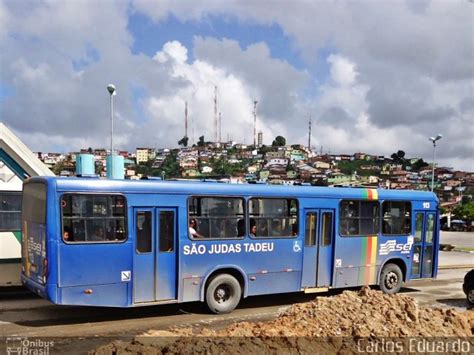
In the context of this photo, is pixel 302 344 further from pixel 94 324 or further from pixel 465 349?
pixel 94 324

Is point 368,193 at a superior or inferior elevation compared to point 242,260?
superior

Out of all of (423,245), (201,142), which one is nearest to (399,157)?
(201,142)

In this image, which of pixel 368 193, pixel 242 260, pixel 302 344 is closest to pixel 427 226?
pixel 368 193

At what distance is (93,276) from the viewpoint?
916 centimetres

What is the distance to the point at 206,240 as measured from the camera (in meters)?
10.4

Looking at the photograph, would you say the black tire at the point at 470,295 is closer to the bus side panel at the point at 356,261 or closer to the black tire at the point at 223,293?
the bus side panel at the point at 356,261

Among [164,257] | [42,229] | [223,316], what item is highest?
[42,229]

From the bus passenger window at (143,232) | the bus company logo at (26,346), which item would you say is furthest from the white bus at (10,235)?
the bus passenger window at (143,232)

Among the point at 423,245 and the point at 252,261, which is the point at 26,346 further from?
the point at 423,245

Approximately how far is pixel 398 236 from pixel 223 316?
581 centimetres

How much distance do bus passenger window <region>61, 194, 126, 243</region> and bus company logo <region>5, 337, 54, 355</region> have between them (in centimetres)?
184

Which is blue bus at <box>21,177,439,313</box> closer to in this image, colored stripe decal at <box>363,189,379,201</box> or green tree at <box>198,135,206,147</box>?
colored stripe decal at <box>363,189,379,201</box>

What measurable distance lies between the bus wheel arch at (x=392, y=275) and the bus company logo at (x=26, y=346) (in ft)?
28.8

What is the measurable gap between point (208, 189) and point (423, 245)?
7123 mm
